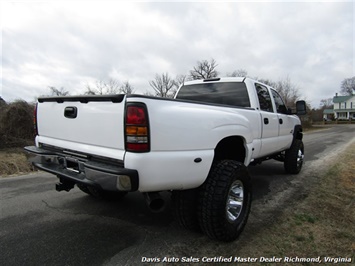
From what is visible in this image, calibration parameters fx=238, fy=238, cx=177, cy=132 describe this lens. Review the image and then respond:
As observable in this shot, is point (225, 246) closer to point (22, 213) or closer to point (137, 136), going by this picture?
point (137, 136)

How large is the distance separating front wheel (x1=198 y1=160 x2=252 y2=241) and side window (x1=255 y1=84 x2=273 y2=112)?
5.74 ft

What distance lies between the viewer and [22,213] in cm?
339

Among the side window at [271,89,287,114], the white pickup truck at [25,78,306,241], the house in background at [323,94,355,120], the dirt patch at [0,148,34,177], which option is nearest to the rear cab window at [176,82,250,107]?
the white pickup truck at [25,78,306,241]

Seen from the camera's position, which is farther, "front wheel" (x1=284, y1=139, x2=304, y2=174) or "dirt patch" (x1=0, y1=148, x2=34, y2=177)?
"dirt patch" (x1=0, y1=148, x2=34, y2=177)

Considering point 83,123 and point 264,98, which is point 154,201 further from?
point 264,98

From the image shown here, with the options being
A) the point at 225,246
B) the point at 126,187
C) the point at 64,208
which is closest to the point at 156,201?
the point at 126,187

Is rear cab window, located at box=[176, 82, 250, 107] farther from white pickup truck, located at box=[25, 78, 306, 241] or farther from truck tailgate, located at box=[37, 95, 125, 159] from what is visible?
truck tailgate, located at box=[37, 95, 125, 159]

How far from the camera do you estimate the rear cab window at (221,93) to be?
13.1 ft

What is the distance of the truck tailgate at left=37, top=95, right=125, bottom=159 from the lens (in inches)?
85.1

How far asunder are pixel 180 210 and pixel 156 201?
16.9 inches

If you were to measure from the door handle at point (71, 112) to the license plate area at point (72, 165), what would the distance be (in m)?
0.47

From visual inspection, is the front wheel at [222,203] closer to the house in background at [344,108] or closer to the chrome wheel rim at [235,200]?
the chrome wheel rim at [235,200]

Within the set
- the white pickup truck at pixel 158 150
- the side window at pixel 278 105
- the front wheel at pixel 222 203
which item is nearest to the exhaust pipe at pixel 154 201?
the white pickup truck at pixel 158 150

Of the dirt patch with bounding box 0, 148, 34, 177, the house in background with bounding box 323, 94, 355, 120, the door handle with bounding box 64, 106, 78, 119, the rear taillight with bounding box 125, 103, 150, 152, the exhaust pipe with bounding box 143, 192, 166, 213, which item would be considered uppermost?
the house in background with bounding box 323, 94, 355, 120
